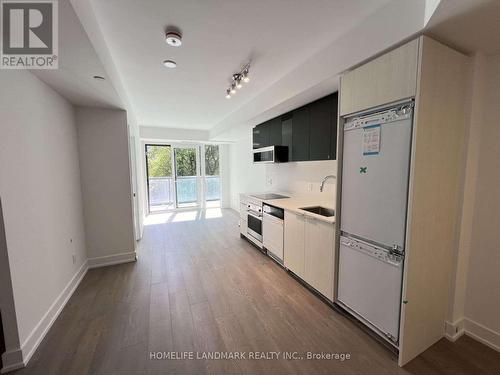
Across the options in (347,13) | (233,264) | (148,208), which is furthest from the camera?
(148,208)

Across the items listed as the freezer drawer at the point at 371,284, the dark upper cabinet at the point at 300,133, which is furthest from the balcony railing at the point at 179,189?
the freezer drawer at the point at 371,284

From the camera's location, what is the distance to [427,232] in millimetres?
1516

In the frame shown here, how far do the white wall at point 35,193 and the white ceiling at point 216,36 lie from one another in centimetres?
82

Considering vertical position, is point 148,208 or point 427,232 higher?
point 427,232

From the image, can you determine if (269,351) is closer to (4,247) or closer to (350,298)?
(350,298)

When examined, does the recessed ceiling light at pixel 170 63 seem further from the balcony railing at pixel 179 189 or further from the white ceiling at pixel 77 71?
the balcony railing at pixel 179 189

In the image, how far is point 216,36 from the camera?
1795mm

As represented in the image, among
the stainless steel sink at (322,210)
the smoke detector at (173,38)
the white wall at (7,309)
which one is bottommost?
the white wall at (7,309)

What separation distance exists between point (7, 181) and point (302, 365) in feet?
8.17

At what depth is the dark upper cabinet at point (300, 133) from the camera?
2789mm

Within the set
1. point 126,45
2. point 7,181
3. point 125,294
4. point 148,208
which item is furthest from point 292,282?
point 148,208

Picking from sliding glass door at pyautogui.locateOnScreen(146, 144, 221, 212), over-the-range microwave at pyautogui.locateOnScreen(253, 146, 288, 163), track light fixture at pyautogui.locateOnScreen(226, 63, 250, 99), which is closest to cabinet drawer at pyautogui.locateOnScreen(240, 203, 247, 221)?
over-the-range microwave at pyautogui.locateOnScreen(253, 146, 288, 163)

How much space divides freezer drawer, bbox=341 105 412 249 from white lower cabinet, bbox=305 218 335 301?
0.81 feet

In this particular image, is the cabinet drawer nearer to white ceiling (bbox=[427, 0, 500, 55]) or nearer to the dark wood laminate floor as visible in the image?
the dark wood laminate floor
